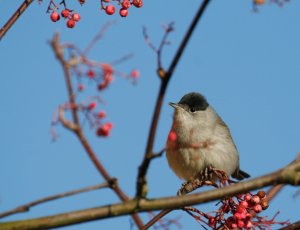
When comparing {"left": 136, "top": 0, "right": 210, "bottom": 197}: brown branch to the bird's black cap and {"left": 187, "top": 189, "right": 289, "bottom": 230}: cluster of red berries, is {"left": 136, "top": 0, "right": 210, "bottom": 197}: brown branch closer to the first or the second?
{"left": 187, "top": 189, "right": 289, "bottom": 230}: cluster of red berries

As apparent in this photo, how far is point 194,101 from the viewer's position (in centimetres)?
705

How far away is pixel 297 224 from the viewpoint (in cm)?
270

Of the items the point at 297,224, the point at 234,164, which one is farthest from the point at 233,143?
the point at 297,224

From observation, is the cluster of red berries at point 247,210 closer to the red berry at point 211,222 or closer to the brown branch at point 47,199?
the red berry at point 211,222

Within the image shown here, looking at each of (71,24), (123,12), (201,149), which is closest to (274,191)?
(123,12)

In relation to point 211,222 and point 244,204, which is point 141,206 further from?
point 244,204

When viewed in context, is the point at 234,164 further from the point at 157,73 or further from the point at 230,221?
the point at 157,73

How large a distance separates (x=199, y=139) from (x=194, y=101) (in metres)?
0.68

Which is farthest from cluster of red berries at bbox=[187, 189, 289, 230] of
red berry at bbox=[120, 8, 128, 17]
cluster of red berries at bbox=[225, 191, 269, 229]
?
red berry at bbox=[120, 8, 128, 17]

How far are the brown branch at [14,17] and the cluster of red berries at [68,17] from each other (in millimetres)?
196

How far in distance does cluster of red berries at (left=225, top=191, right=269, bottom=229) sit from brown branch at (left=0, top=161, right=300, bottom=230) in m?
1.56

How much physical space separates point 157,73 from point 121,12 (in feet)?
6.05

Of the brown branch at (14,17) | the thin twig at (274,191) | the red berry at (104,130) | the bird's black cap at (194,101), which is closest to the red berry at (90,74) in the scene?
the red berry at (104,130)

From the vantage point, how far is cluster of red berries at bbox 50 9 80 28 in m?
3.41
